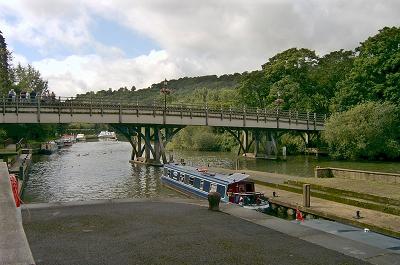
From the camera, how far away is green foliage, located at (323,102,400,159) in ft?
175

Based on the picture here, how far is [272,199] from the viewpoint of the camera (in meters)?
24.4

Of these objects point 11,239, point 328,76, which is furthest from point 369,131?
point 11,239

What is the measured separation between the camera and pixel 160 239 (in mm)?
12688

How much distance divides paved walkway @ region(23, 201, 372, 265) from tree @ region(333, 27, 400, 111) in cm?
4781

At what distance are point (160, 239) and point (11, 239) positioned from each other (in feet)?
18.4

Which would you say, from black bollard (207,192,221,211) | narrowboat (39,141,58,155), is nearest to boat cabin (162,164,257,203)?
black bollard (207,192,221,211)

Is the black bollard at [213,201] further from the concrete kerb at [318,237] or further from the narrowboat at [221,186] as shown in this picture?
the narrowboat at [221,186]

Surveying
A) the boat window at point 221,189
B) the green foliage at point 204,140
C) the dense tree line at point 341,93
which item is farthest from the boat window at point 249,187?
the green foliage at point 204,140

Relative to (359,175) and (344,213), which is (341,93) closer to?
(359,175)

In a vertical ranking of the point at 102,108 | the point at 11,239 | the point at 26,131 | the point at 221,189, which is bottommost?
the point at 221,189

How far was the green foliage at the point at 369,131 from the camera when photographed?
175 feet

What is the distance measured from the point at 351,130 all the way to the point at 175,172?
3016 centimetres

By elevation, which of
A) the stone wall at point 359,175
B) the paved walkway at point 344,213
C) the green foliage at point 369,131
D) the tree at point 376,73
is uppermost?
the tree at point 376,73

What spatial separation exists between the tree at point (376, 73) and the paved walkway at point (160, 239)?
47.8 metres
